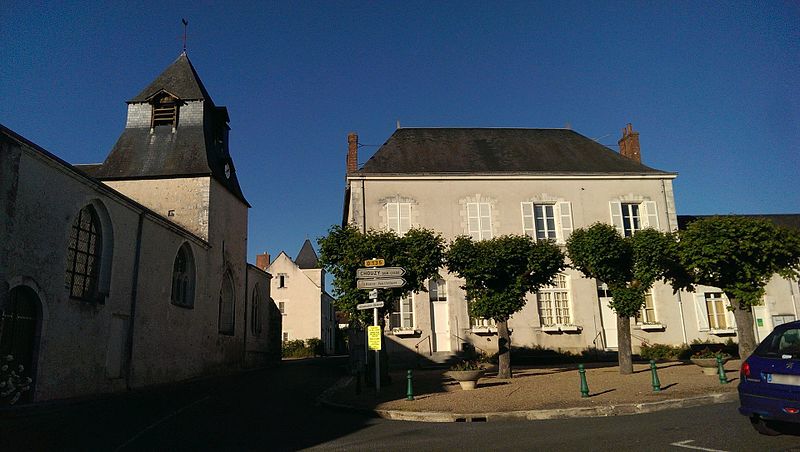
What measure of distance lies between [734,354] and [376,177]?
1538 centimetres

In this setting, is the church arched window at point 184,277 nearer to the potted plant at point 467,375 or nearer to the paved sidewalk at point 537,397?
the paved sidewalk at point 537,397

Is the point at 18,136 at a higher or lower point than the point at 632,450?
higher

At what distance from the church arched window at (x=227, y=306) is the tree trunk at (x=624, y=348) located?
1634 centimetres

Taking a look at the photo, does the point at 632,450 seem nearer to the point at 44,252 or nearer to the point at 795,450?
the point at 795,450

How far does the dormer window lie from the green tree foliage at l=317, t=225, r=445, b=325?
13086mm

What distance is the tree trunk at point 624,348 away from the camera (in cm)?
1384

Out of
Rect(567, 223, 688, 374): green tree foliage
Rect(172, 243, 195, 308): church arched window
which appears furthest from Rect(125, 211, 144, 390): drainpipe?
Rect(567, 223, 688, 374): green tree foliage

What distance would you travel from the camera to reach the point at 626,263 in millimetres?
14758

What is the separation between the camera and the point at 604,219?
22016mm

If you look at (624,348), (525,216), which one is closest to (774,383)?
(624,348)

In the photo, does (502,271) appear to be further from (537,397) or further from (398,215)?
(398,215)

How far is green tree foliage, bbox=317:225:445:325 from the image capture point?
13.4 metres

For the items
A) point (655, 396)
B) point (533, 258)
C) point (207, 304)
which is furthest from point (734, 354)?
point (207, 304)

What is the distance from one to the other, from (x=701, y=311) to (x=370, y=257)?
51.4 feet
